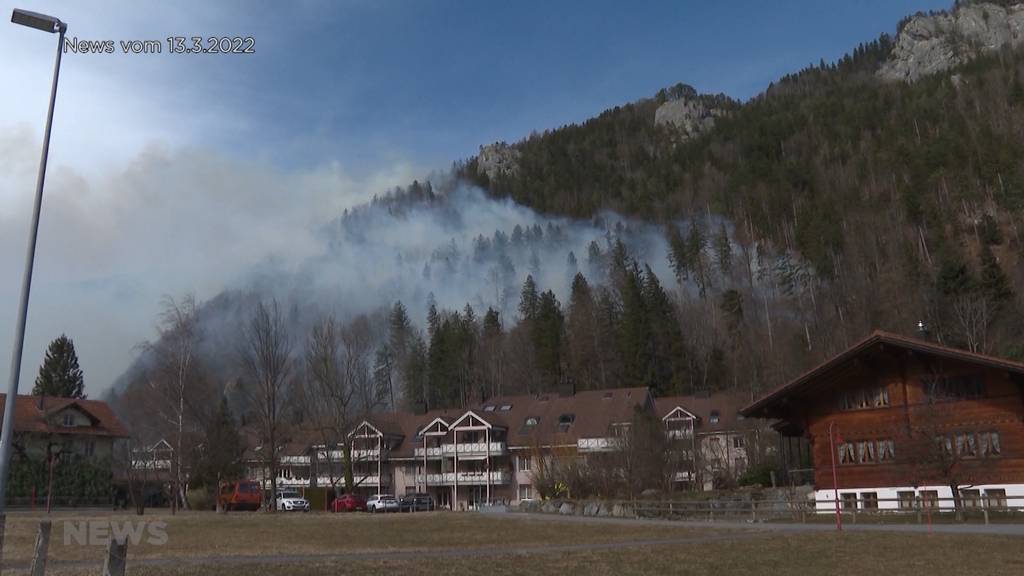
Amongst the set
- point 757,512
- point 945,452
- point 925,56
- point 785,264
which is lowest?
point 757,512

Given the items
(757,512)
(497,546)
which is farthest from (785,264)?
(497,546)

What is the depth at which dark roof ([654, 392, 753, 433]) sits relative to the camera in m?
78.9

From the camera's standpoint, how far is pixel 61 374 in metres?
115

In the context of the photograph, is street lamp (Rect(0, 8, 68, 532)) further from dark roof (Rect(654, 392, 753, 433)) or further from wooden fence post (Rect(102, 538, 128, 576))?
dark roof (Rect(654, 392, 753, 433))

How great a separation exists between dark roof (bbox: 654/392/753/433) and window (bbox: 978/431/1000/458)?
34172 mm

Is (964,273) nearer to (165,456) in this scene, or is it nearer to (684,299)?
(684,299)

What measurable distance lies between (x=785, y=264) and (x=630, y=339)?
2896cm

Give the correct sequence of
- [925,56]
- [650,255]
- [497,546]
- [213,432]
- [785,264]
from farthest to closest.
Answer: [925,56] < [650,255] < [785,264] < [213,432] < [497,546]

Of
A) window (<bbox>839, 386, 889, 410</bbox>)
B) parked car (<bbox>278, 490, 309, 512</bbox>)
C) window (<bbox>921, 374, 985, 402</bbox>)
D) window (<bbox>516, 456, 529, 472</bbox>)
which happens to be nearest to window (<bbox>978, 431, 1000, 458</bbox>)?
window (<bbox>921, 374, 985, 402</bbox>)

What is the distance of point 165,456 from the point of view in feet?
202

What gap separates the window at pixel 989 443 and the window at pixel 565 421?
152ft

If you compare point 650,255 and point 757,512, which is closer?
point 757,512

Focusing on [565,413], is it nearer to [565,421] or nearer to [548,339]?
[565,421]

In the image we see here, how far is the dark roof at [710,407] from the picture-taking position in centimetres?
7888
